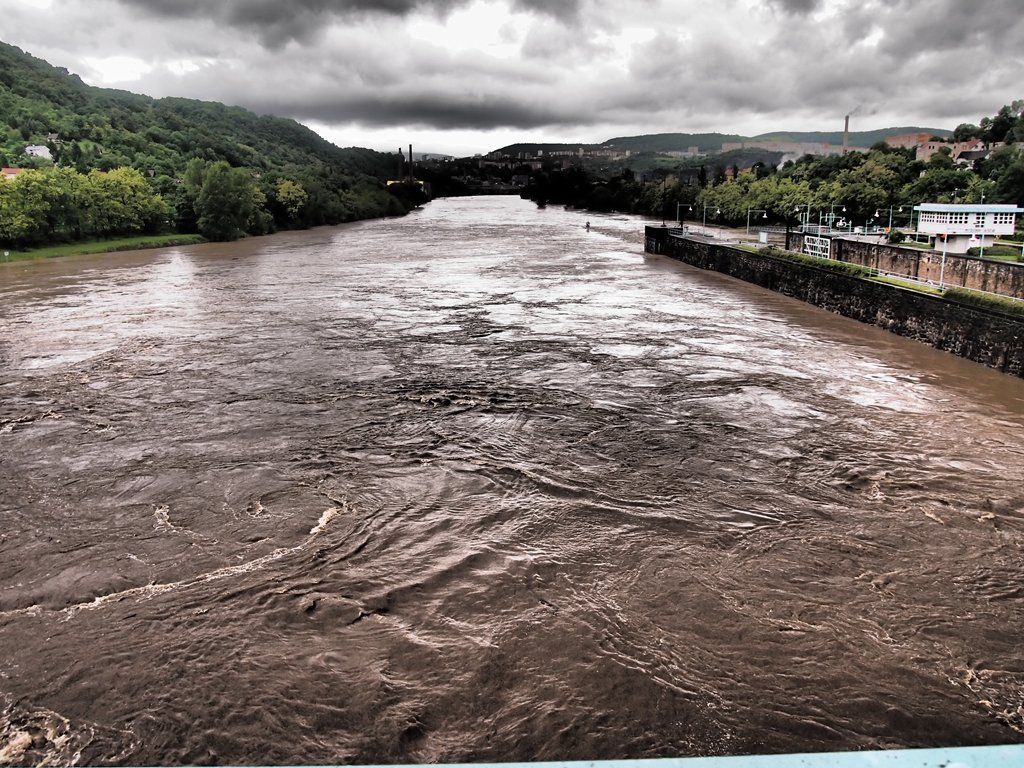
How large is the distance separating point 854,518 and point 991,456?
14.4 feet

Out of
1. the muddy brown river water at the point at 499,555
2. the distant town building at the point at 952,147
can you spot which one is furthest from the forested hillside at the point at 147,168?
the distant town building at the point at 952,147

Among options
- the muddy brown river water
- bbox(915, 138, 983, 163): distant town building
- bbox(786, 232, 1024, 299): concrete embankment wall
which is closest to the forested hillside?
the muddy brown river water

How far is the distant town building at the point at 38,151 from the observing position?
204 ft

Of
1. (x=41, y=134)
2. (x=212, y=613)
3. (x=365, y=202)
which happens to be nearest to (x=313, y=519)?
(x=212, y=613)

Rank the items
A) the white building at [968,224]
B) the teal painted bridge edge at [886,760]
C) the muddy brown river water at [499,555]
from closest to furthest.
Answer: the teal painted bridge edge at [886,760] < the muddy brown river water at [499,555] < the white building at [968,224]

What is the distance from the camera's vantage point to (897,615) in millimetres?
7613

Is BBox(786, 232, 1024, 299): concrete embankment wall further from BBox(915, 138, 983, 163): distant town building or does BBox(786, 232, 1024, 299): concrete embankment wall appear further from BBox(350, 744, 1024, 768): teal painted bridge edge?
BBox(915, 138, 983, 163): distant town building

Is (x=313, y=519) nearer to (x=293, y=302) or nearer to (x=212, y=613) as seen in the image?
(x=212, y=613)

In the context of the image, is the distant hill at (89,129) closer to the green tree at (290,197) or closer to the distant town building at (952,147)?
the green tree at (290,197)

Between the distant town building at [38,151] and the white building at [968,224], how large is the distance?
217 feet

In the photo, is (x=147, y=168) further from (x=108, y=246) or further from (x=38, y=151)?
(x=108, y=246)

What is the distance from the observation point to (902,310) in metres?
23.0

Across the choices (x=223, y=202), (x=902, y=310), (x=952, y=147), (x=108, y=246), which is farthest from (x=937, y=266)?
(x=952, y=147)

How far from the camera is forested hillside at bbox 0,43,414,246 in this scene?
159 ft
